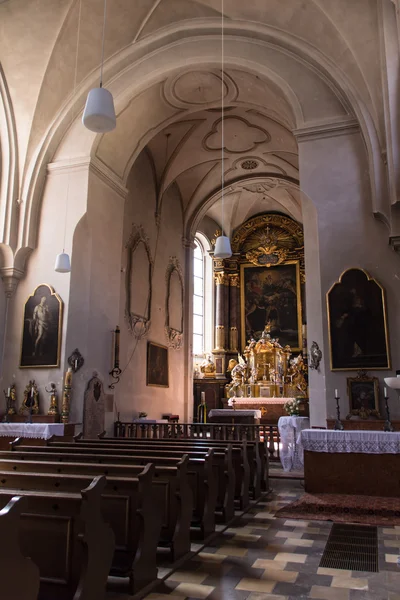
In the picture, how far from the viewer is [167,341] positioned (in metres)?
15.3

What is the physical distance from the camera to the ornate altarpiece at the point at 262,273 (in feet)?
70.7

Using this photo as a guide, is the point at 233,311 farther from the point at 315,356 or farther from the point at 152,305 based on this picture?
the point at 315,356

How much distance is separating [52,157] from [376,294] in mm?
7605

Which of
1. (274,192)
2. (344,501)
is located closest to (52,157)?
(344,501)

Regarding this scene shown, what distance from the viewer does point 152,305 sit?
14.5 meters

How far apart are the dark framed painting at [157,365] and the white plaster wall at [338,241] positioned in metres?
5.66

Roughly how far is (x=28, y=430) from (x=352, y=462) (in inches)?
220

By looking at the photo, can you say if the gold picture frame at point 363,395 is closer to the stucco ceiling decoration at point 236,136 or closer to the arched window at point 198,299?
the stucco ceiling decoration at point 236,136

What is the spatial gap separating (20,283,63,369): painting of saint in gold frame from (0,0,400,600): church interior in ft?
0.15

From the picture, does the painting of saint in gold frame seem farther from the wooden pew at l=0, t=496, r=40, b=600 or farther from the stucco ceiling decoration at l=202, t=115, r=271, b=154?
the wooden pew at l=0, t=496, r=40, b=600

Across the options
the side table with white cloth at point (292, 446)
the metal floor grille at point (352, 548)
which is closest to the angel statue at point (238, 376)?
the side table with white cloth at point (292, 446)

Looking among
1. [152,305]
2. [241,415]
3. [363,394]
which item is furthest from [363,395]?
[152,305]

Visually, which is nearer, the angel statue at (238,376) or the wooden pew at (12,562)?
the wooden pew at (12,562)

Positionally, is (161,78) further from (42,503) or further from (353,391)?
(42,503)
